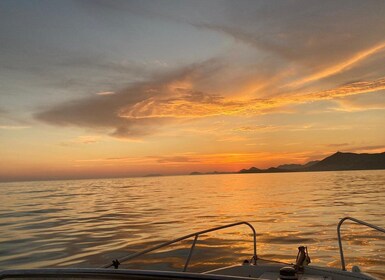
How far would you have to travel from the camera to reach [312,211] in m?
32.9

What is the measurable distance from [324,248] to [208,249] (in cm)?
513

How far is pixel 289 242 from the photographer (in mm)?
18766

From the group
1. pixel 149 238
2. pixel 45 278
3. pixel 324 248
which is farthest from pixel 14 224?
pixel 45 278

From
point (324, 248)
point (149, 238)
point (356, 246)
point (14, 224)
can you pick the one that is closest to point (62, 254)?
point (149, 238)

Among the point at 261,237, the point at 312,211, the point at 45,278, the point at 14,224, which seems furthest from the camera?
the point at 312,211

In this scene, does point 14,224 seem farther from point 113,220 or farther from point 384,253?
Result: point 384,253

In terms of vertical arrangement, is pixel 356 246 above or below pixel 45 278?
below

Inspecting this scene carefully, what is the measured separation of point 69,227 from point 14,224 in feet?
20.2

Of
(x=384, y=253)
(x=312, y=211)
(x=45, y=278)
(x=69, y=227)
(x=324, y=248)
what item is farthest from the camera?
(x=312, y=211)

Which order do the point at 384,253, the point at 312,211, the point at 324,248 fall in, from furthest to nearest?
1. the point at 312,211
2. the point at 324,248
3. the point at 384,253

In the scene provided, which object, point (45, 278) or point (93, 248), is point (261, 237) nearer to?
point (93, 248)

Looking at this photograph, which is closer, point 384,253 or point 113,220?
point 384,253

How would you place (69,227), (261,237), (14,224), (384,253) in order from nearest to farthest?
(384,253) < (261,237) < (69,227) < (14,224)

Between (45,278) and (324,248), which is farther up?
(45,278)
